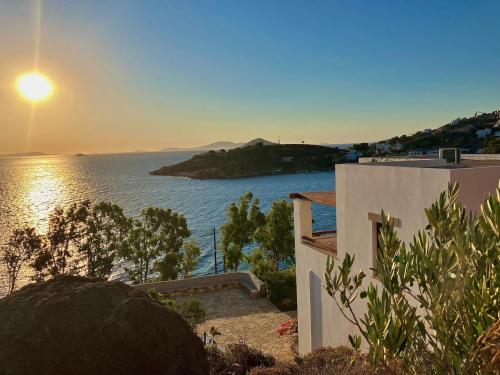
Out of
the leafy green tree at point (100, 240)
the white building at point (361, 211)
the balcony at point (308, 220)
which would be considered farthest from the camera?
the leafy green tree at point (100, 240)

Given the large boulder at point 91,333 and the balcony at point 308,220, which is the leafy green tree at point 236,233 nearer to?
the balcony at point 308,220

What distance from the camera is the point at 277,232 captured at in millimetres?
42125

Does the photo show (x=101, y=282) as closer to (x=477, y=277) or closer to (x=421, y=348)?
(x=421, y=348)

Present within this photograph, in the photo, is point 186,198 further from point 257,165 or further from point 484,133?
point 484,133

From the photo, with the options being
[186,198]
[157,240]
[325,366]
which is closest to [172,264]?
[157,240]

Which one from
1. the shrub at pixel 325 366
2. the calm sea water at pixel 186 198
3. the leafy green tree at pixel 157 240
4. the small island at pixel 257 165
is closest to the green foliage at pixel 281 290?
the leafy green tree at pixel 157 240

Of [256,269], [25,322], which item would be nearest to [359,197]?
[25,322]

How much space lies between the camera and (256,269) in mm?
34438

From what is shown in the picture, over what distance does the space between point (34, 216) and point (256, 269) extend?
95.8 m

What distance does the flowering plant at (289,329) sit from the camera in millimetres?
22156

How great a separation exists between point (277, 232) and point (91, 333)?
35.9 m

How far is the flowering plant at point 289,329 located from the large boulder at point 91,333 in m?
15.3

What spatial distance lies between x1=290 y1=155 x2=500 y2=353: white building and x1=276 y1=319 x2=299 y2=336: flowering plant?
3.24 meters

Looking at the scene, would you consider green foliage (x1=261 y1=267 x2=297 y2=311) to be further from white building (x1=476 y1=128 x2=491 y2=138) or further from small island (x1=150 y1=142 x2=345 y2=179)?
small island (x1=150 y1=142 x2=345 y2=179)
